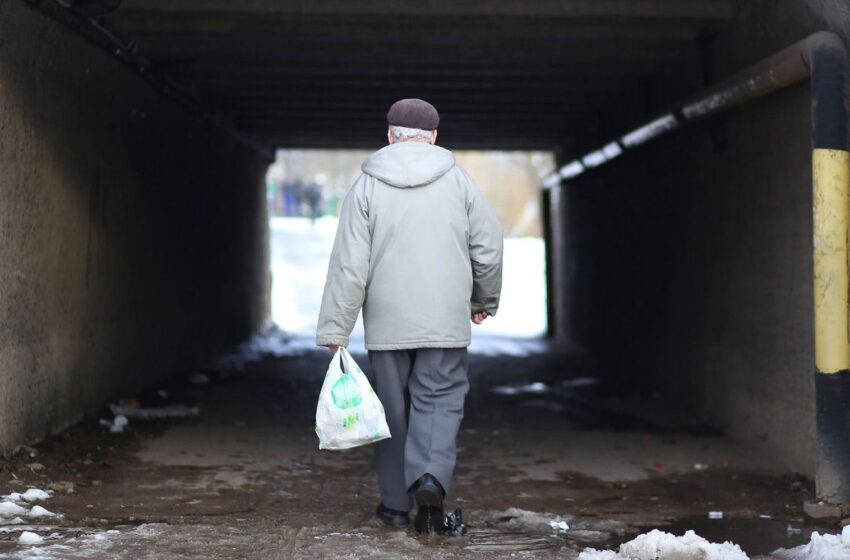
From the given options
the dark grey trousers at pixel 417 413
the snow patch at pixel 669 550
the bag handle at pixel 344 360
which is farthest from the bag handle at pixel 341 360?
the snow patch at pixel 669 550

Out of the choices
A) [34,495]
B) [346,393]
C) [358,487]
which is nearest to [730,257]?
[358,487]

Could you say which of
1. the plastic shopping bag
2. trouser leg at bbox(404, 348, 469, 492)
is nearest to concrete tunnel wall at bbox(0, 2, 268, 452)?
the plastic shopping bag

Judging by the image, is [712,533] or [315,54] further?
[315,54]

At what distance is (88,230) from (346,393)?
4.03 m

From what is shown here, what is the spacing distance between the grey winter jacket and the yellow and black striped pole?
1.86 m

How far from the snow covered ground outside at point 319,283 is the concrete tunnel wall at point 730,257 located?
6.25 metres

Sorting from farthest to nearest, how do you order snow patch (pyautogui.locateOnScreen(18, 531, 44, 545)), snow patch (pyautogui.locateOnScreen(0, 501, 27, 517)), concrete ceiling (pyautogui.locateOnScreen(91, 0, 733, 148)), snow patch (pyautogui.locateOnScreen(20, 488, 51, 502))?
concrete ceiling (pyautogui.locateOnScreen(91, 0, 733, 148)), snow patch (pyautogui.locateOnScreen(20, 488, 51, 502)), snow patch (pyautogui.locateOnScreen(0, 501, 27, 517)), snow patch (pyautogui.locateOnScreen(18, 531, 44, 545))

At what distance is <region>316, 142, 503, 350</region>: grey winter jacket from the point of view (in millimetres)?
4988

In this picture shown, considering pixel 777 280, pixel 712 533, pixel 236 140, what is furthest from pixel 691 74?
pixel 236 140

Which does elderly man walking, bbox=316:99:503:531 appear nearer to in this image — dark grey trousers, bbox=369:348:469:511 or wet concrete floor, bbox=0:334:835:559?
dark grey trousers, bbox=369:348:469:511

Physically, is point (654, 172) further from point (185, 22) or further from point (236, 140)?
point (236, 140)

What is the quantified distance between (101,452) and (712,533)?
3.85 metres

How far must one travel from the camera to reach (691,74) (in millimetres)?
9438

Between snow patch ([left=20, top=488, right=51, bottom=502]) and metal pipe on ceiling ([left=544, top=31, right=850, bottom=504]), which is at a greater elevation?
metal pipe on ceiling ([left=544, top=31, right=850, bottom=504])
